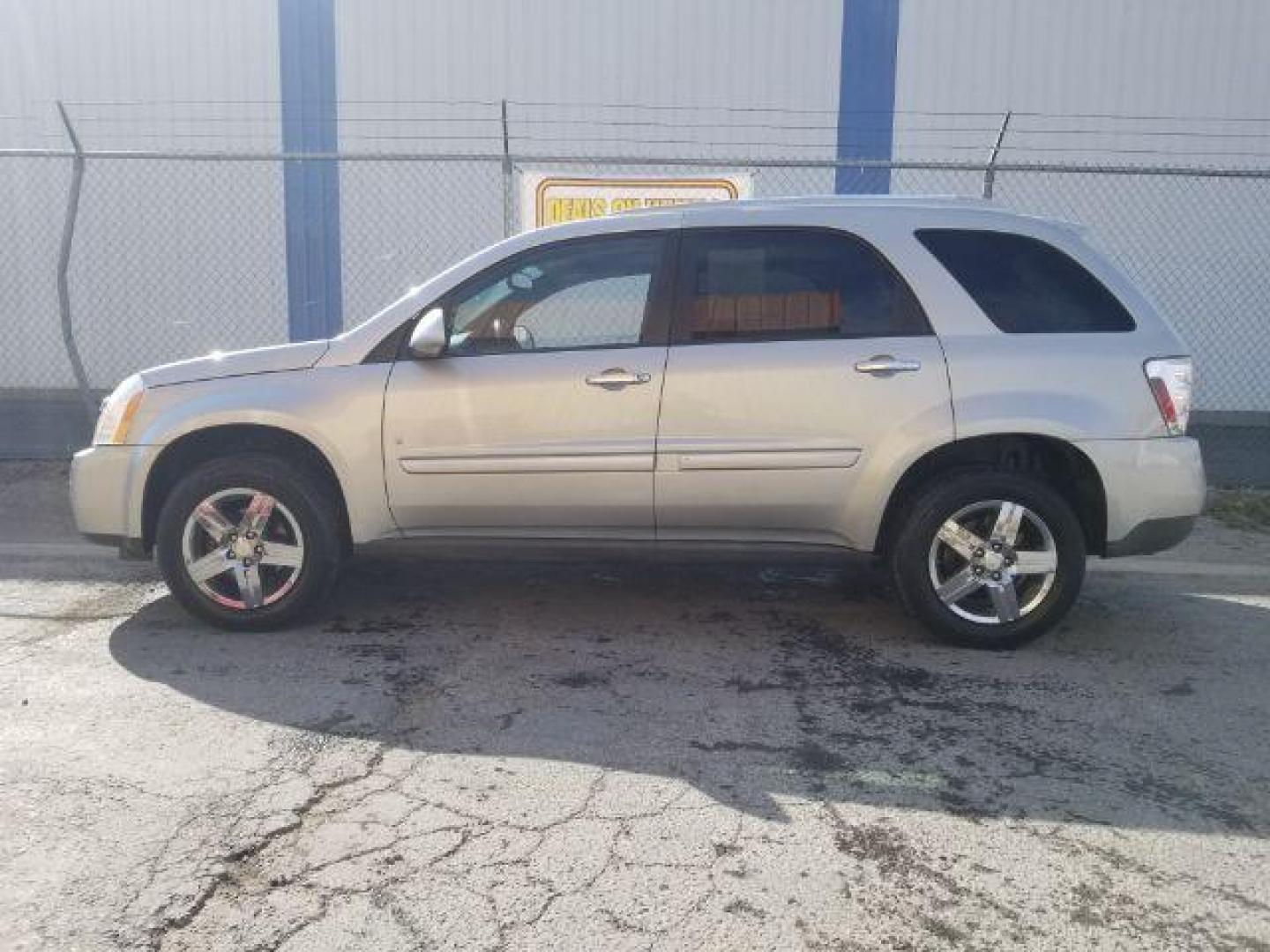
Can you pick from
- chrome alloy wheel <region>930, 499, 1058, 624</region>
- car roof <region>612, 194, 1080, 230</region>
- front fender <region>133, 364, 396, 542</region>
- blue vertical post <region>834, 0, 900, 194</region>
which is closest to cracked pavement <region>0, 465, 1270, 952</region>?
chrome alloy wheel <region>930, 499, 1058, 624</region>

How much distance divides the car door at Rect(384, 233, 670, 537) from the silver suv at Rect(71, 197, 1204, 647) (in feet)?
0.04

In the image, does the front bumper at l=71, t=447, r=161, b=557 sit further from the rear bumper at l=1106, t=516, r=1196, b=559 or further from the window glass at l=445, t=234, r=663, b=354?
the rear bumper at l=1106, t=516, r=1196, b=559

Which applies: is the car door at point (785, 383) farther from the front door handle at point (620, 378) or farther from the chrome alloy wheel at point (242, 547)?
the chrome alloy wheel at point (242, 547)

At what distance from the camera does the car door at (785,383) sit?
4.62 m

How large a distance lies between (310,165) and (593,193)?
3.91 meters

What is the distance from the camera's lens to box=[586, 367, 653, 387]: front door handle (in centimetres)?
469

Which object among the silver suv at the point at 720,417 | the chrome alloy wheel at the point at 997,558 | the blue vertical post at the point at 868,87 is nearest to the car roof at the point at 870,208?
the silver suv at the point at 720,417

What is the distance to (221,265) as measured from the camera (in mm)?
11828

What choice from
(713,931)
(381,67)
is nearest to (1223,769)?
(713,931)

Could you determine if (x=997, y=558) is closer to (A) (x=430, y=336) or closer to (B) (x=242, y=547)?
(A) (x=430, y=336)

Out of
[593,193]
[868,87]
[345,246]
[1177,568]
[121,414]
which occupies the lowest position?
[1177,568]

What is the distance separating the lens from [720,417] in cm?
468

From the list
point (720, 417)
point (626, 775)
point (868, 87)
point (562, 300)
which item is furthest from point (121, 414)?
point (868, 87)

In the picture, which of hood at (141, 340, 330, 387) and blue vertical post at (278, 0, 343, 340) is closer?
hood at (141, 340, 330, 387)
